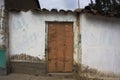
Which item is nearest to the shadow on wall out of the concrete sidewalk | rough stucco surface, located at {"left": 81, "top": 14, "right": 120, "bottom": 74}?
rough stucco surface, located at {"left": 81, "top": 14, "right": 120, "bottom": 74}

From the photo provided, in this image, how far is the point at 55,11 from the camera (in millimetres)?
12469

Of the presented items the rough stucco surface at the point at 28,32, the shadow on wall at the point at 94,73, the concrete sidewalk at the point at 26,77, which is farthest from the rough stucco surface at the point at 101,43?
the concrete sidewalk at the point at 26,77

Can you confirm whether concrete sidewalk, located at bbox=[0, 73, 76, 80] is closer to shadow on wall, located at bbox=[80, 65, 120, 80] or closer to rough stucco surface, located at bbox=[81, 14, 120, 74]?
shadow on wall, located at bbox=[80, 65, 120, 80]

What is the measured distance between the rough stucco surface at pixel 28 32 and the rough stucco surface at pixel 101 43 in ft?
2.01

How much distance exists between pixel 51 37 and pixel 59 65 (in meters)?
1.15

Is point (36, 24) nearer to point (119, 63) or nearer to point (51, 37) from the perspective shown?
point (51, 37)

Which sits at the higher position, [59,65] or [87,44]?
[87,44]

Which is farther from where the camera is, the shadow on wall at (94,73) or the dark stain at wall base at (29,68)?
the dark stain at wall base at (29,68)

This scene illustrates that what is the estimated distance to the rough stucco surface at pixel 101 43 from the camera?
1216cm

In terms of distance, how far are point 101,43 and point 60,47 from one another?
1.63 metres

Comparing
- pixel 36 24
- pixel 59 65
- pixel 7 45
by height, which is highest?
pixel 36 24

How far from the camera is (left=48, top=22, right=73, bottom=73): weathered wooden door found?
12648mm

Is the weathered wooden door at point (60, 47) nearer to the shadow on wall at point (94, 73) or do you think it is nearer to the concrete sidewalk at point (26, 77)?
the concrete sidewalk at point (26, 77)

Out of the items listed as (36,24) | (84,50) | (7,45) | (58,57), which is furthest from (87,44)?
(7,45)
